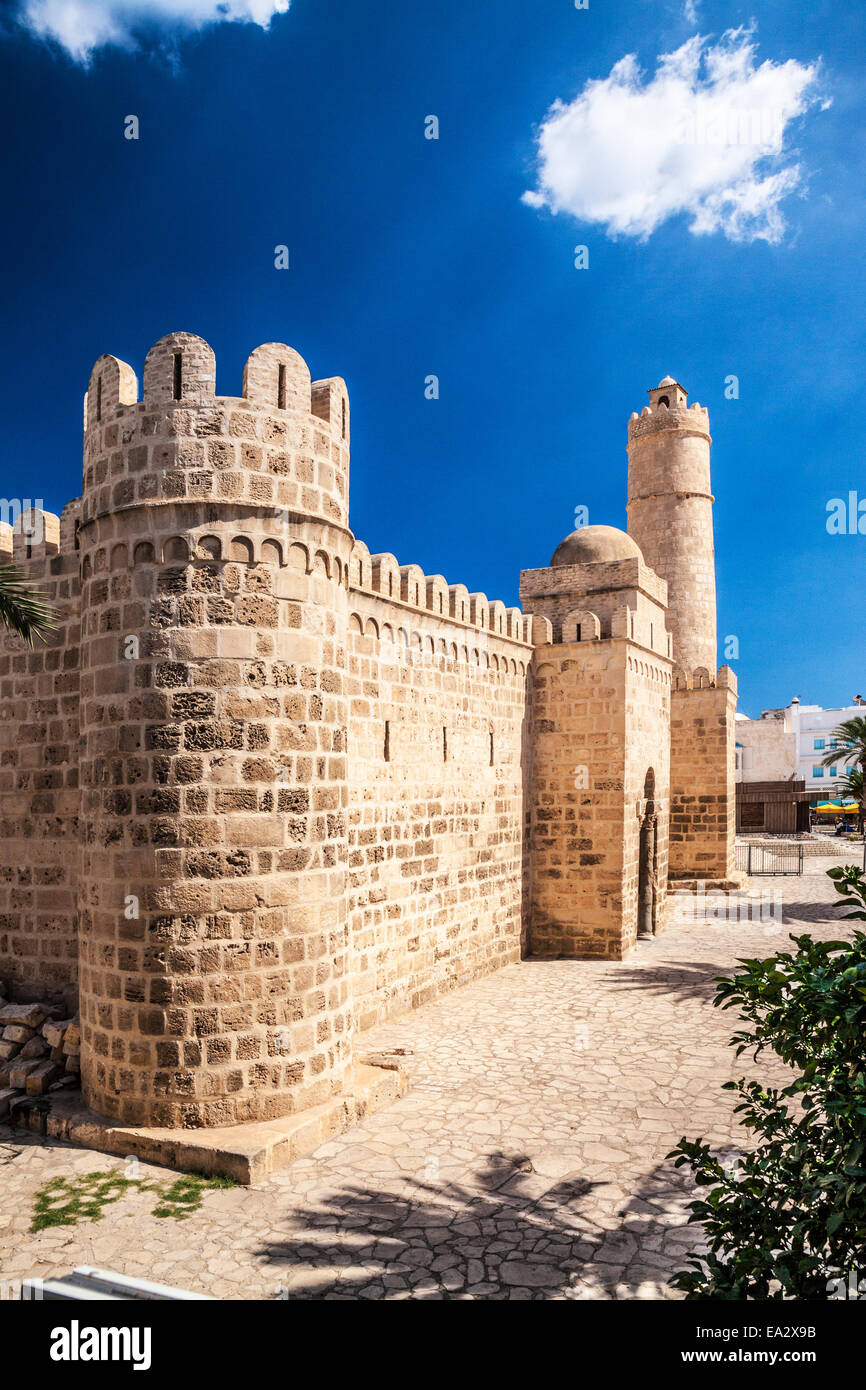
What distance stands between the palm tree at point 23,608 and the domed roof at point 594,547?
838 cm

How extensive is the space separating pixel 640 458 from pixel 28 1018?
1859 cm

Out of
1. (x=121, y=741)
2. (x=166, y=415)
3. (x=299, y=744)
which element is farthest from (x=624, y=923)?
(x=166, y=415)

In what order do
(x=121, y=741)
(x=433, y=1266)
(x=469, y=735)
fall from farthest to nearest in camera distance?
(x=469, y=735) < (x=121, y=741) < (x=433, y=1266)

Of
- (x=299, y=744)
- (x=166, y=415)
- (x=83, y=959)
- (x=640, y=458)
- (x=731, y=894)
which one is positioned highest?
(x=640, y=458)

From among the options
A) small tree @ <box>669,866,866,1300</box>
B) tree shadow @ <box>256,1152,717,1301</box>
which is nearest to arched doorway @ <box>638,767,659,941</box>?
tree shadow @ <box>256,1152,717,1301</box>

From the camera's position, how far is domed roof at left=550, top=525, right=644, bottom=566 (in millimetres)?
13844

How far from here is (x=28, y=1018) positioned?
23.3ft

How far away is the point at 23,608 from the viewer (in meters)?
7.29

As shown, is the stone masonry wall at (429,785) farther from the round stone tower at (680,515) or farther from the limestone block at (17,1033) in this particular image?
the round stone tower at (680,515)

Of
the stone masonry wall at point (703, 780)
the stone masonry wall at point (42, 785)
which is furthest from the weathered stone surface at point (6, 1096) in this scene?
the stone masonry wall at point (703, 780)

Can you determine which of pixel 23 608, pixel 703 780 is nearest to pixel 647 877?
pixel 703 780

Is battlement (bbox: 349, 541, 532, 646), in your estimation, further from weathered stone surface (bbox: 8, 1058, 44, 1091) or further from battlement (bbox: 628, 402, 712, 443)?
battlement (bbox: 628, 402, 712, 443)
